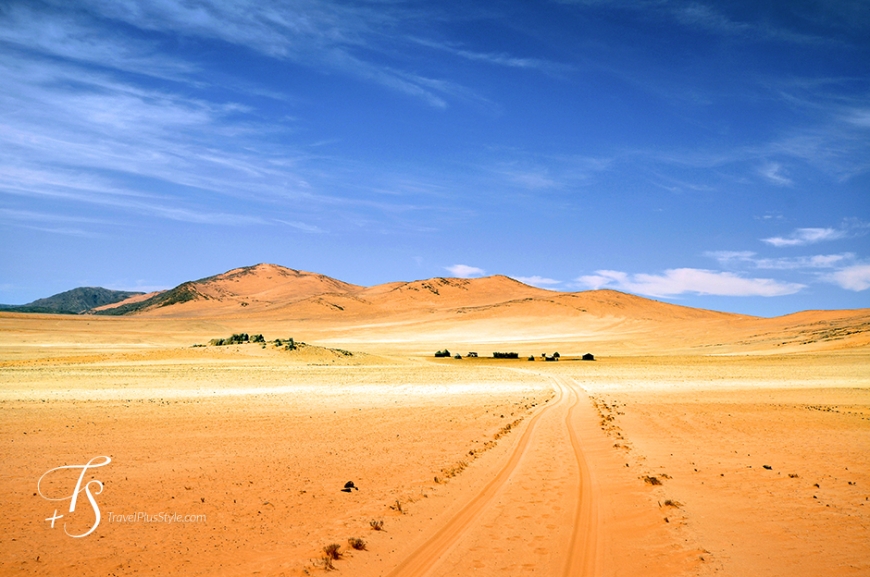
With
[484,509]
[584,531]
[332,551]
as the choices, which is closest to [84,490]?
[332,551]

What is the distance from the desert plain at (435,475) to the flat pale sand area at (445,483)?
46 mm

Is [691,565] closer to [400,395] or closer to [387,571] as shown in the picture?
[387,571]

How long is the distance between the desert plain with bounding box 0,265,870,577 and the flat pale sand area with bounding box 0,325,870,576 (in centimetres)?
5

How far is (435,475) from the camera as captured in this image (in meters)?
10.3

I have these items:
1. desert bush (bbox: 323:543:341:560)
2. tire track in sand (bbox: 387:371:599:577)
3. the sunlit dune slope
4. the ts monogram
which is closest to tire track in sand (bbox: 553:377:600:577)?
Answer: tire track in sand (bbox: 387:371:599:577)

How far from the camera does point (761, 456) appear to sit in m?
12.1

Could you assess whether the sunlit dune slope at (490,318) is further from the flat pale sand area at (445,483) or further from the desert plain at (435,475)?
the flat pale sand area at (445,483)

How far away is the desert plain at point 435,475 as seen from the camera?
6.71 m

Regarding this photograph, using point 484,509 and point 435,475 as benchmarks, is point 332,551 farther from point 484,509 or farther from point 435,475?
point 435,475

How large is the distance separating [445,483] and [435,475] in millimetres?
576

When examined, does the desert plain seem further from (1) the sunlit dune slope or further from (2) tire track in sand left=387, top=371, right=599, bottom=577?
(1) the sunlit dune slope

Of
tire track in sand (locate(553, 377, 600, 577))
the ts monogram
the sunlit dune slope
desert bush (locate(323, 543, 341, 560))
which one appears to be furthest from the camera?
the sunlit dune slope

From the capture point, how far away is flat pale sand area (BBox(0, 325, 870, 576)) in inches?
262

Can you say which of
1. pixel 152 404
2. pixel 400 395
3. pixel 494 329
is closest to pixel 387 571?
pixel 152 404
